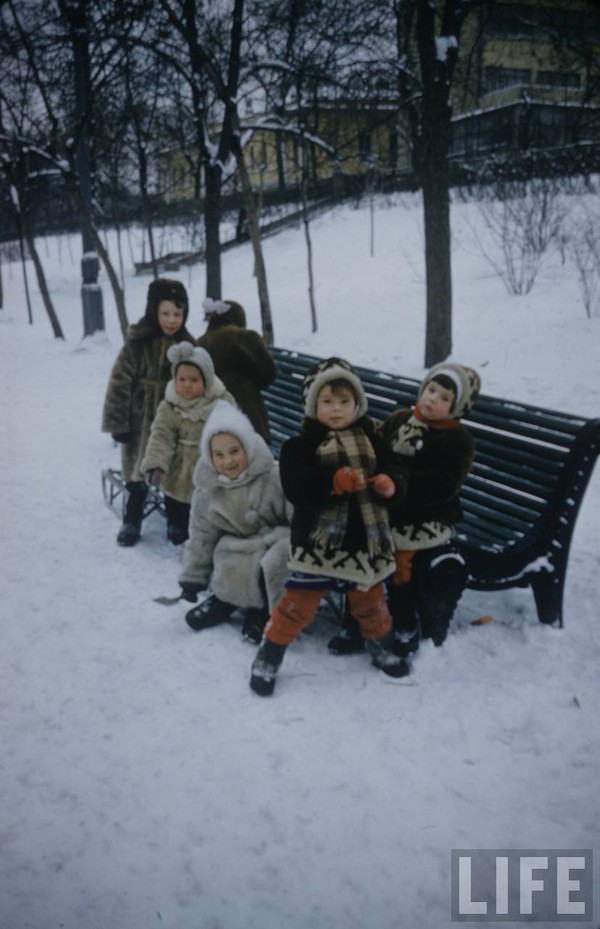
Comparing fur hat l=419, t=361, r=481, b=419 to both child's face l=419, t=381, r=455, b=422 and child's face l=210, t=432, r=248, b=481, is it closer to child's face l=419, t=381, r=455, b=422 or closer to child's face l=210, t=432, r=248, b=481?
child's face l=419, t=381, r=455, b=422

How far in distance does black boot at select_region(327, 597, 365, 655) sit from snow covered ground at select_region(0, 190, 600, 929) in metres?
0.08

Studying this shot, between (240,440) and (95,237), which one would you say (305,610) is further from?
(95,237)

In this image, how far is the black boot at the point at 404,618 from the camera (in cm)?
321

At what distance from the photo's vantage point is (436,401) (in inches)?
120

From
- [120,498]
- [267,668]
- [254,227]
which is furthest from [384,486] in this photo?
[254,227]

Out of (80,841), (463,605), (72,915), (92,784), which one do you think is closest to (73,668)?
(92,784)

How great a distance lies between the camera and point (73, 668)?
3.31m

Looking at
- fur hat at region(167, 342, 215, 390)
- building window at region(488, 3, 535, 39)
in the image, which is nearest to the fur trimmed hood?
fur hat at region(167, 342, 215, 390)

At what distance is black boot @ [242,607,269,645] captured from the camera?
3451mm

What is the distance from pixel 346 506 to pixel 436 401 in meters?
0.66

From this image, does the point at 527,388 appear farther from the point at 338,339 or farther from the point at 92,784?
the point at 92,784

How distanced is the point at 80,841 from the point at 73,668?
106 cm

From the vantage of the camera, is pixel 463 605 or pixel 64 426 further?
pixel 64 426

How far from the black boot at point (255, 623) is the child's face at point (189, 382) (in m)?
1.49
